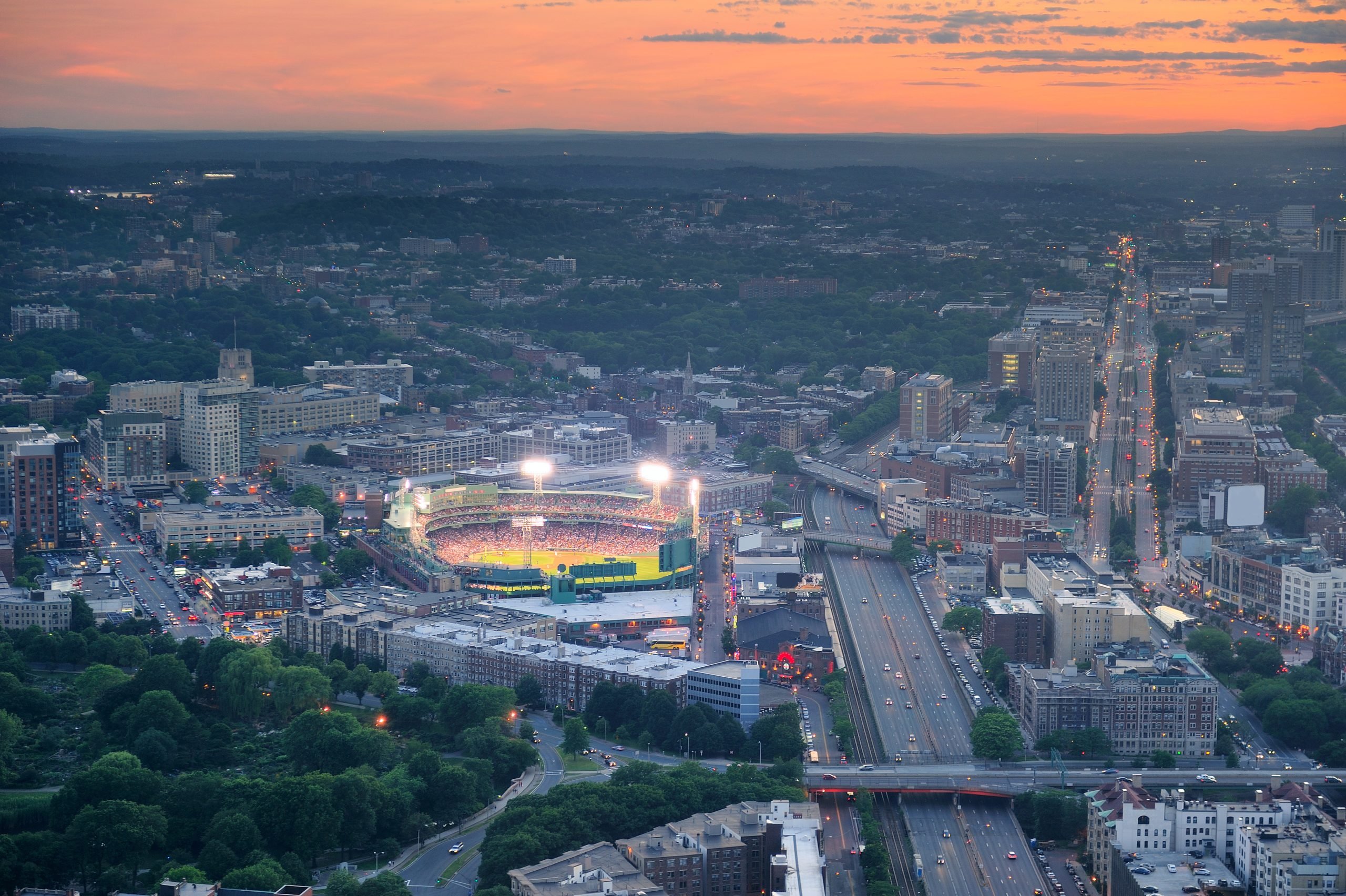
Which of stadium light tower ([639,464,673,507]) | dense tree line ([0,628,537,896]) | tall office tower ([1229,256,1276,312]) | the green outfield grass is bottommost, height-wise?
dense tree line ([0,628,537,896])

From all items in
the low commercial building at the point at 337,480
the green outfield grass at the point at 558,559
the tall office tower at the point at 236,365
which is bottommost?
the green outfield grass at the point at 558,559

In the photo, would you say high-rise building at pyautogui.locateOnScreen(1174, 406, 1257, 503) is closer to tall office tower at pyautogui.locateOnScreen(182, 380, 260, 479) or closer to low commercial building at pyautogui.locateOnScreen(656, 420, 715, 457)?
low commercial building at pyautogui.locateOnScreen(656, 420, 715, 457)

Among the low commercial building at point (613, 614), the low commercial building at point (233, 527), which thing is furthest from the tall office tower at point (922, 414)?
the low commercial building at point (613, 614)

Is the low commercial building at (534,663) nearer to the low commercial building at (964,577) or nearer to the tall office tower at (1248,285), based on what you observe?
the low commercial building at (964,577)

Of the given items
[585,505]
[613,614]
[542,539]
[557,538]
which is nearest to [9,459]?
[542,539]

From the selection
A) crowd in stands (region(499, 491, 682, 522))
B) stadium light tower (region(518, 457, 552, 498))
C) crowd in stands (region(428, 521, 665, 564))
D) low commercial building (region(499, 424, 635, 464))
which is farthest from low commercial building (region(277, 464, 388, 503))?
crowd in stands (region(428, 521, 665, 564))

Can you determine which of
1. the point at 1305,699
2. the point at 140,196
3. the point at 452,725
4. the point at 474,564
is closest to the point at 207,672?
the point at 452,725

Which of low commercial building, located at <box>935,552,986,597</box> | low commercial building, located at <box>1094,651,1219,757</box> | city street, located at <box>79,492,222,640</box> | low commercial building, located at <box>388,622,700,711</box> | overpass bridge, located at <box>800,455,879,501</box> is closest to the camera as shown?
low commercial building, located at <box>1094,651,1219,757</box>
